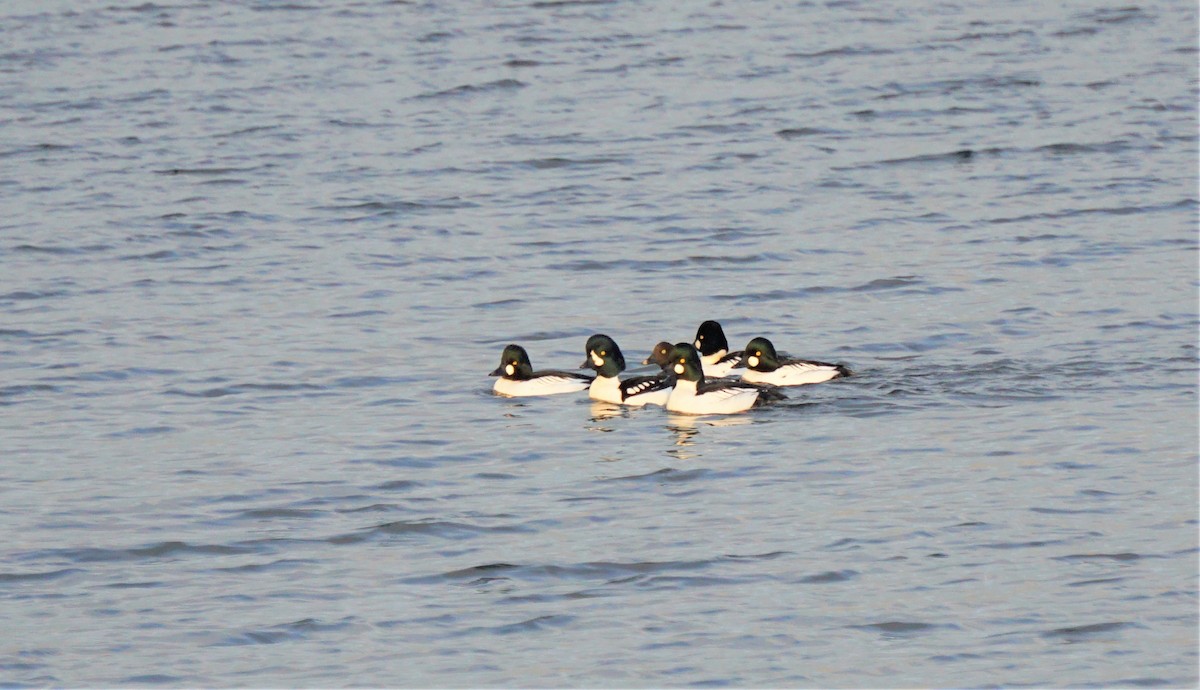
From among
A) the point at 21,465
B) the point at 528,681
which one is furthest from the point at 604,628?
the point at 21,465

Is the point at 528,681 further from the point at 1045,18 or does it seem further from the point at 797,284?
the point at 1045,18

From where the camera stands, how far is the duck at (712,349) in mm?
17297

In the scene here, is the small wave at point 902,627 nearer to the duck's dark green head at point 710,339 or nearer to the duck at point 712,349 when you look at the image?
the duck at point 712,349

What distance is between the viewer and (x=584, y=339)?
17953mm

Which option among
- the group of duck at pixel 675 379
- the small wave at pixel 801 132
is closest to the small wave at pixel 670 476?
the group of duck at pixel 675 379

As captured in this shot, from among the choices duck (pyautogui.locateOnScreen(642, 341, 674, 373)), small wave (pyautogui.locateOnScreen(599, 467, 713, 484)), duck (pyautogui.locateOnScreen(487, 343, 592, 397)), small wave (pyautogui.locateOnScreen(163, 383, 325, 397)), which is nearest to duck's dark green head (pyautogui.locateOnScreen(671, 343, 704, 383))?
duck (pyautogui.locateOnScreen(642, 341, 674, 373))

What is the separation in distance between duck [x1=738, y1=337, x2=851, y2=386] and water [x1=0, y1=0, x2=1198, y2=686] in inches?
21.6

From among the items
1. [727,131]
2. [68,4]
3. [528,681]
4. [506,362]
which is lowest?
[528,681]

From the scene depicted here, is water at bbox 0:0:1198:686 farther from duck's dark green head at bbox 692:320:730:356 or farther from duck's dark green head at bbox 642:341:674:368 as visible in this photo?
duck's dark green head at bbox 642:341:674:368

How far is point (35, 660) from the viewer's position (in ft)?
33.1

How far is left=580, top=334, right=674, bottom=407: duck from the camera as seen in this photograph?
16125 mm

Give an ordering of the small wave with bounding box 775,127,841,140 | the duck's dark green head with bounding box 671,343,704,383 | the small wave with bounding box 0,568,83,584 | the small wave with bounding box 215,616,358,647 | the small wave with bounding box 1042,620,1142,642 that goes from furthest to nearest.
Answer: the small wave with bounding box 775,127,841,140 → the duck's dark green head with bounding box 671,343,704,383 → the small wave with bounding box 0,568,83,584 → the small wave with bounding box 215,616,358,647 → the small wave with bounding box 1042,620,1142,642

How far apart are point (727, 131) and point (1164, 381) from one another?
1322 centimetres

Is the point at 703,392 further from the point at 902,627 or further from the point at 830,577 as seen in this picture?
the point at 902,627
